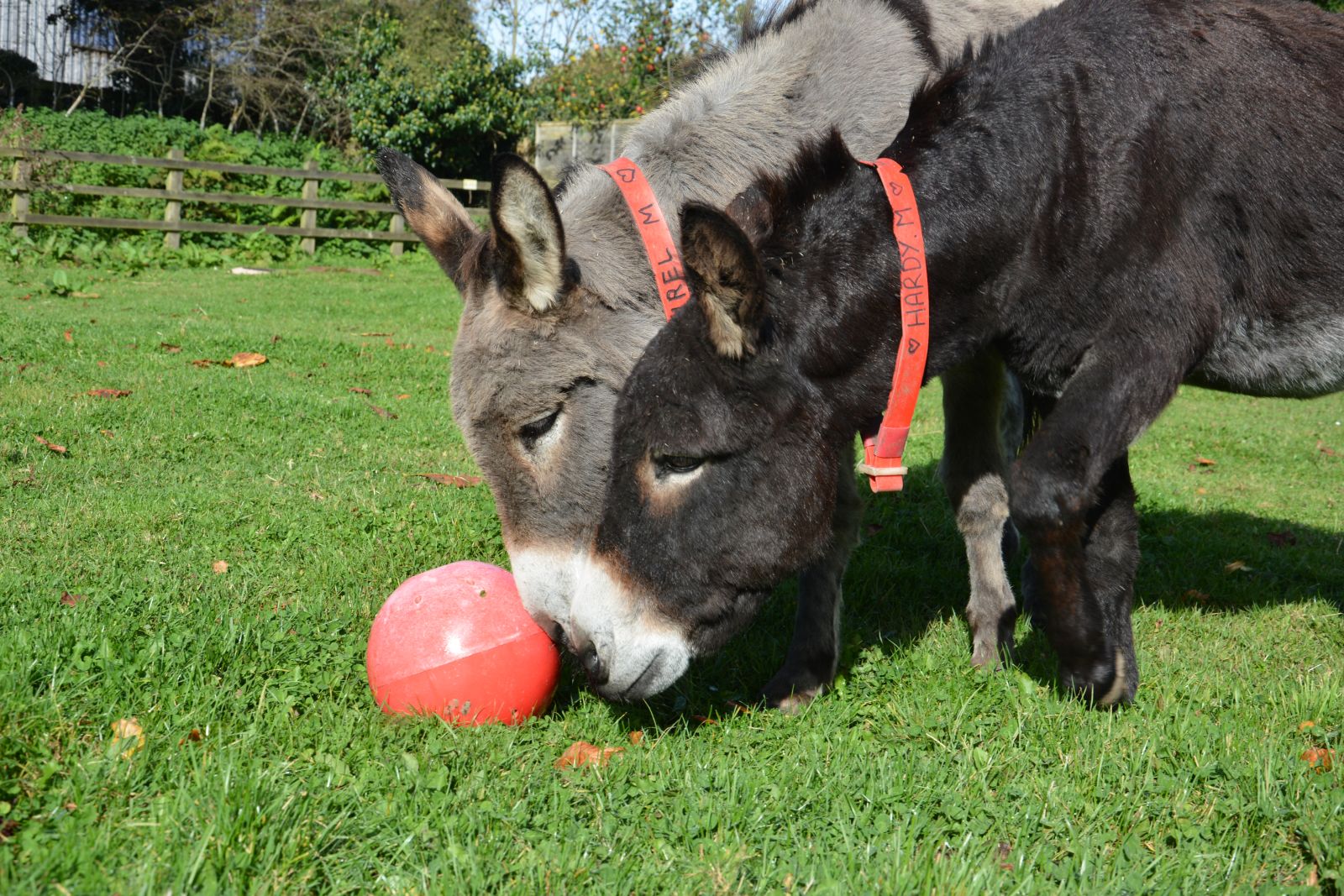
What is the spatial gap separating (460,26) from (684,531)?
73.2ft

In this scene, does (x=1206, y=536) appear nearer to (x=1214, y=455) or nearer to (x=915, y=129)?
(x=1214, y=455)

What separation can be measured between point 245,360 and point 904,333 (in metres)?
6.85

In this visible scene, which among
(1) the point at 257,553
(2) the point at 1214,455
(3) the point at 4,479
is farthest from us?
(2) the point at 1214,455

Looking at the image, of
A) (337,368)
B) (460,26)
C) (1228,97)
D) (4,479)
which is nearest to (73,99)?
(460,26)

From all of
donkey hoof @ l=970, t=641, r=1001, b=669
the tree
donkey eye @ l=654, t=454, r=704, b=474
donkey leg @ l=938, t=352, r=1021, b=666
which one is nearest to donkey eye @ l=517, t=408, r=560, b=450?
donkey eye @ l=654, t=454, r=704, b=474

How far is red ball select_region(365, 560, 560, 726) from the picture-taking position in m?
3.05

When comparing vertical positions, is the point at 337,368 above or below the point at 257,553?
below

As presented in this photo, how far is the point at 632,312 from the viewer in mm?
3721

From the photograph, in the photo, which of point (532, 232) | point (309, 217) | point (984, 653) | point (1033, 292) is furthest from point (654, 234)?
point (309, 217)

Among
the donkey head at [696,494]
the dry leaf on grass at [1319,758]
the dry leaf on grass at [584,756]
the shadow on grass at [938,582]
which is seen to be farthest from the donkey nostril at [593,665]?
the dry leaf on grass at [1319,758]

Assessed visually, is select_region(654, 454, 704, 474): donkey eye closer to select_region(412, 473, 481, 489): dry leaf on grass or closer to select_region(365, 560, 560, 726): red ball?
select_region(365, 560, 560, 726): red ball

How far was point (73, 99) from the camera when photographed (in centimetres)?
2369

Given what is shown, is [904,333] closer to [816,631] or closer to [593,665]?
[816,631]

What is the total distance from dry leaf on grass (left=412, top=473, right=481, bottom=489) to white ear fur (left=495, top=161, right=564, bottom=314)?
7.38 feet
